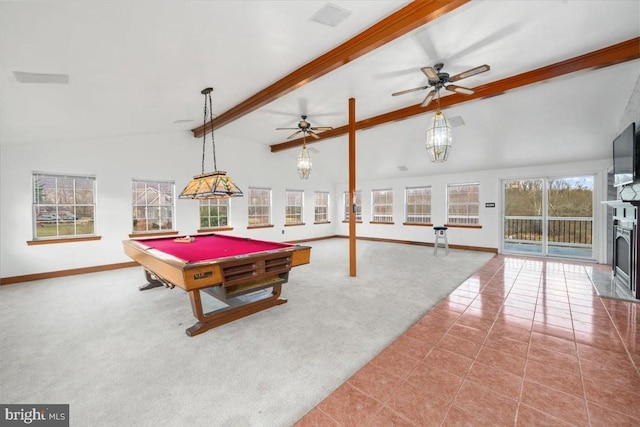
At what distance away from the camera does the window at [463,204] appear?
278 inches

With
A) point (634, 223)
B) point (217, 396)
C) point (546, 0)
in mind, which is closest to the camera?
point (217, 396)

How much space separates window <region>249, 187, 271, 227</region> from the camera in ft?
24.6

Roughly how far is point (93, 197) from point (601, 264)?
977 centimetres

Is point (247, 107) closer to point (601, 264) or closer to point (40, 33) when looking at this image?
point (40, 33)

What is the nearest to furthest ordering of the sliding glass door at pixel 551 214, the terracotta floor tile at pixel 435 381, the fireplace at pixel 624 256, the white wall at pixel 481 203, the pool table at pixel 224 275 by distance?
1. the terracotta floor tile at pixel 435 381
2. the pool table at pixel 224 275
3. the fireplace at pixel 624 256
4. the white wall at pixel 481 203
5. the sliding glass door at pixel 551 214

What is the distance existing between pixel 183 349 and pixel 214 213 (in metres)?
4.76

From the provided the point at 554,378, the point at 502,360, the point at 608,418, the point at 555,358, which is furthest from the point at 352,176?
the point at 608,418

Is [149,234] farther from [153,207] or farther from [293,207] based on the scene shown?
[293,207]

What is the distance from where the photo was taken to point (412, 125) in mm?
5816

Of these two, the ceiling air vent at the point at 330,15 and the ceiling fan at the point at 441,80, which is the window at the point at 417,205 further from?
the ceiling air vent at the point at 330,15

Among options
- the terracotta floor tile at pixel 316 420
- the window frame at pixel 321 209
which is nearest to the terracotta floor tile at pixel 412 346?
→ the terracotta floor tile at pixel 316 420

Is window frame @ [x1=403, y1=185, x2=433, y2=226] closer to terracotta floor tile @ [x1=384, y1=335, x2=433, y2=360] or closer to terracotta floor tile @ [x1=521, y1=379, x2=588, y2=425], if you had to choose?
terracotta floor tile @ [x1=384, y1=335, x2=433, y2=360]

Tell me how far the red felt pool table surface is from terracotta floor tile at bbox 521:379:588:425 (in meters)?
2.42

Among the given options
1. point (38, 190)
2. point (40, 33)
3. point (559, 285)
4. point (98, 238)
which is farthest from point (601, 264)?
point (38, 190)
